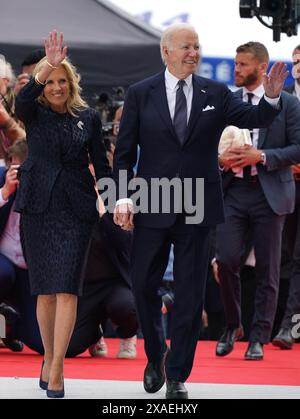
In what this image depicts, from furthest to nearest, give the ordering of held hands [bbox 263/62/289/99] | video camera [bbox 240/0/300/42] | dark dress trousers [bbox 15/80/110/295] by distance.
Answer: video camera [bbox 240/0/300/42], dark dress trousers [bbox 15/80/110/295], held hands [bbox 263/62/289/99]

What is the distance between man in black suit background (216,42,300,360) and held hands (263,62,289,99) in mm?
2677

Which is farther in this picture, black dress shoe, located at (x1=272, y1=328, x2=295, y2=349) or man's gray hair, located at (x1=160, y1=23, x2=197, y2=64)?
black dress shoe, located at (x1=272, y1=328, x2=295, y2=349)

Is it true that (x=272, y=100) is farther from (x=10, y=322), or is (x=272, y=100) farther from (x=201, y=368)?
(x=10, y=322)

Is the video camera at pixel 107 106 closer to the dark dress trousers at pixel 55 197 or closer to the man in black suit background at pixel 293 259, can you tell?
the man in black suit background at pixel 293 259

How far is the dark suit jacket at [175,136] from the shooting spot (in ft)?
23.7

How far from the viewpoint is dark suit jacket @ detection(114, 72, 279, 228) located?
7238 millimetres

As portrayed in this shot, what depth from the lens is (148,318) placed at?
7.38 m

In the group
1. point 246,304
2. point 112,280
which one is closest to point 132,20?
point 246,304

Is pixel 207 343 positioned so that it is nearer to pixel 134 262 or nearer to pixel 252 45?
pixel 252 45

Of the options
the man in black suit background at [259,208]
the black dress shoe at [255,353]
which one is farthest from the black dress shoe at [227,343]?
the black dress shoe at [255,353]

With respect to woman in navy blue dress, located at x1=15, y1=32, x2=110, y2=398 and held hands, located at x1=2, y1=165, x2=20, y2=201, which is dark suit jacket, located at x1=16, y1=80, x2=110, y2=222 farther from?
held hands, located at x1=2, y1=165, x2=20, y2=201

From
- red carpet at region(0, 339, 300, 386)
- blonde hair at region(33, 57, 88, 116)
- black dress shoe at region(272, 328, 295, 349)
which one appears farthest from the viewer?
black dress shoe at region(272, 328, 295, 349)

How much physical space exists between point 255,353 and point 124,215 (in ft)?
9.80

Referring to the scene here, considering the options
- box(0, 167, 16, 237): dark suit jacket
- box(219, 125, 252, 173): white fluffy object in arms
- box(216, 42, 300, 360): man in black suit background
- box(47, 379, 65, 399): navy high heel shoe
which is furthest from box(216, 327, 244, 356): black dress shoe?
box(47, 379, 65, 399): navy high heel shoe
